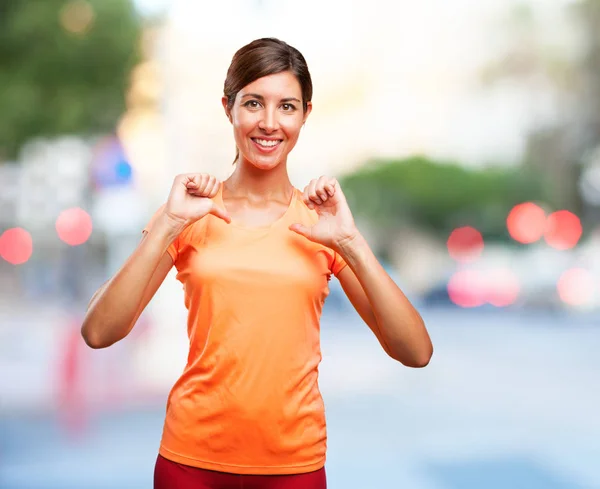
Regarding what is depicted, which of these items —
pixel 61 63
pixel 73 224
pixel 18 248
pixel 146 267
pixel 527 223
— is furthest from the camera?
pixel 527 223

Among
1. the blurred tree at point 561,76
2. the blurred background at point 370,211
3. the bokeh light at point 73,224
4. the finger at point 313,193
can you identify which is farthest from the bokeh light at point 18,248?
the finger at point 313,193

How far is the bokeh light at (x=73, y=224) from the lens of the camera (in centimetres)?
2402

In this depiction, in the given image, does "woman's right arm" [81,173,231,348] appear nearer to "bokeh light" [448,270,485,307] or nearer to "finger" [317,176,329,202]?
"finger" [317,176,329,202]

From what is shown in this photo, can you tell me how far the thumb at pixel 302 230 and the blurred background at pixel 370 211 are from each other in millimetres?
3635

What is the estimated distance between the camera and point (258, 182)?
2053mm

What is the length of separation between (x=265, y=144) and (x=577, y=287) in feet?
54.7

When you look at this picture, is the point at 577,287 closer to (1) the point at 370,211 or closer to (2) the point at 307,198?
(2) the point at 307,198

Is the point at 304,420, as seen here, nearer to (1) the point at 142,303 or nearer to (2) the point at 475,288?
(1) the point at 142,303

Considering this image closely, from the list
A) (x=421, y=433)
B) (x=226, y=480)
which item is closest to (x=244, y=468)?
(x=226, y=480)

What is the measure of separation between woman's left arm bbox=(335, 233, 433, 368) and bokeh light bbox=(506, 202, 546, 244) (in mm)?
30201

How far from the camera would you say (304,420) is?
1.89 metres

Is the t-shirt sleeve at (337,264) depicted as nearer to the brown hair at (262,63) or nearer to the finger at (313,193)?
the finger at (313,193)

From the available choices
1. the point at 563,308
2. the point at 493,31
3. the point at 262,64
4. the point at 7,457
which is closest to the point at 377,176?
the point at 493,31

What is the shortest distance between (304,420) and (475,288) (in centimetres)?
1865
